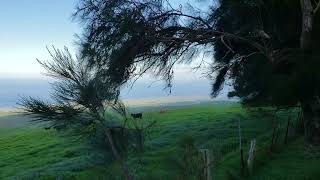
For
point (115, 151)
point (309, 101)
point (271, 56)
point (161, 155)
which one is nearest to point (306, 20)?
point (271, 56)

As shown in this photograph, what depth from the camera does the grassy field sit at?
1778cm

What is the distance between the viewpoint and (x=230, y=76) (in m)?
35.1

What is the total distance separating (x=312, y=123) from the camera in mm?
27500

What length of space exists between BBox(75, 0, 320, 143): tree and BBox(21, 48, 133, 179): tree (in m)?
8.09

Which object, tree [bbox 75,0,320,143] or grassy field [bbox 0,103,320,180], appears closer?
grassy field [bbox 0,103,320,180]

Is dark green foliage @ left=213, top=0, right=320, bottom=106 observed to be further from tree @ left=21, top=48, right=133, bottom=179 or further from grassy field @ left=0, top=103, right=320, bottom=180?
tree @ left=21, top=48, right=133, bottom=179

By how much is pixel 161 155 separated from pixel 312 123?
7.46 meters

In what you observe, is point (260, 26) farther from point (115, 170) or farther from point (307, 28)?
point (115, 170)

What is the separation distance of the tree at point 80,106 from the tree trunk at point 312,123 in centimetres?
1388

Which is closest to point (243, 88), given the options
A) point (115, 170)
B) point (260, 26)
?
point (260, 26)

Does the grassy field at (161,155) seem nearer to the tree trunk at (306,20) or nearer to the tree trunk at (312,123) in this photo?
the tree trunk at (312,123)

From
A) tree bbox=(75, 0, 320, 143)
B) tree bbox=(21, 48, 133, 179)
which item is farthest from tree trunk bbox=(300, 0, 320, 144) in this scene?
tree bbox=(21, 48, 133, 179)

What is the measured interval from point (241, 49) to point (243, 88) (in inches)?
91.4

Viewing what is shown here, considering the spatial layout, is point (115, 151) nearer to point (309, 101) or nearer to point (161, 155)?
point (161, 155)
